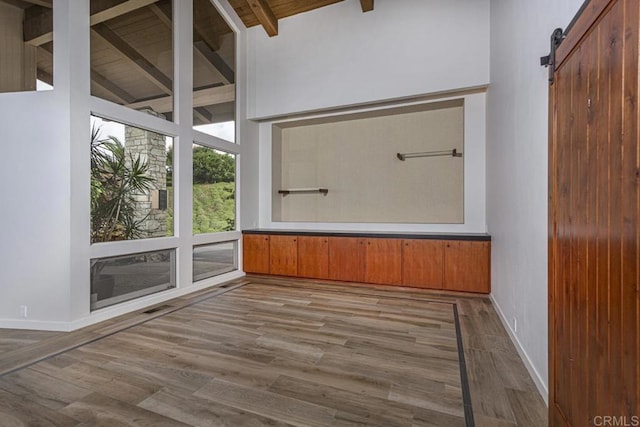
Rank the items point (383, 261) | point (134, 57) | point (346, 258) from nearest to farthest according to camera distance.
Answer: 1. point (134, 57)
2. point (383, 261)
3. point (346, 258)

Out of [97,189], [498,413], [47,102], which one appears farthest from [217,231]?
[498,413]

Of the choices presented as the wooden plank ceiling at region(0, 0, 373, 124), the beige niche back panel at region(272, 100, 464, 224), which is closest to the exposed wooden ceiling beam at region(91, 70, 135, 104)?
the wooden plank ceiling at region(0, 0, 373, 124)

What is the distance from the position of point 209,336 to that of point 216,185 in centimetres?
274

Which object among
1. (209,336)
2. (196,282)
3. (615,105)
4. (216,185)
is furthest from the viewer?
(216,185)

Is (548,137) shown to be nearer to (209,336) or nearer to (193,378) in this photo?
(193,378)

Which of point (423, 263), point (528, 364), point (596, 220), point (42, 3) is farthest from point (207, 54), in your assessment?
point (528, 364)

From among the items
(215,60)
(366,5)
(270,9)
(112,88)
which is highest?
(270,9)

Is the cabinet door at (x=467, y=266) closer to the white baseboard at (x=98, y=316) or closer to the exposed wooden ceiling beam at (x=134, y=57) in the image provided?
the white baseboard at (x=98, y=316)

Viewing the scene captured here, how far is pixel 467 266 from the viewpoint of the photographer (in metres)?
4.12

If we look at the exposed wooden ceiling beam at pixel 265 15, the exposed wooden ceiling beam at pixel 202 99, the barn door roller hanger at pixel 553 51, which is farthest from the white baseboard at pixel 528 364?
the exposed wooden ceiling beam at pixel 265 15

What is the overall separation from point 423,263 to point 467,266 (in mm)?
560

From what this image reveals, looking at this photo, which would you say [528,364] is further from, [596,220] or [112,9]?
[112,9]

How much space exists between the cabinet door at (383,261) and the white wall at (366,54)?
222 cm

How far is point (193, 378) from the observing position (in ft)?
6.88
